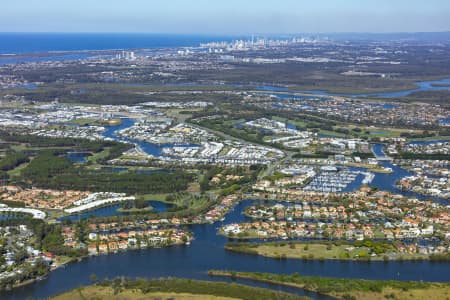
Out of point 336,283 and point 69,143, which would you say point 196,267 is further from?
point 69,143

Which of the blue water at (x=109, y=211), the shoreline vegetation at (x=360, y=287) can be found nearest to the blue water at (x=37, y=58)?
the blue water at (x=109, y=211)

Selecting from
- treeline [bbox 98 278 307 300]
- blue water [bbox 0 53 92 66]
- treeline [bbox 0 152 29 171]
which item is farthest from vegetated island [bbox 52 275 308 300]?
blue water [bbox 0 53 92 66]

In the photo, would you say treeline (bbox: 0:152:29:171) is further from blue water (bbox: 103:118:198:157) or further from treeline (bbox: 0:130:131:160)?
A: blue water (bbox: 103:118:198:157)

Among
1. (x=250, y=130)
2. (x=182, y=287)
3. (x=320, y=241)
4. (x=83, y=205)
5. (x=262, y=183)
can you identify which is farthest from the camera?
(x=250, y=130)

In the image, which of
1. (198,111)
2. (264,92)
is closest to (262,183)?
(198,111)

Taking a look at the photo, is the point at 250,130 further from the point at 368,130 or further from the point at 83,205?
the point at 83,205

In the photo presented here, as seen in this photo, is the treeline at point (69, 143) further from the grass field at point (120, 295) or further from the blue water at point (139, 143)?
the grass field at point (120, 295)
